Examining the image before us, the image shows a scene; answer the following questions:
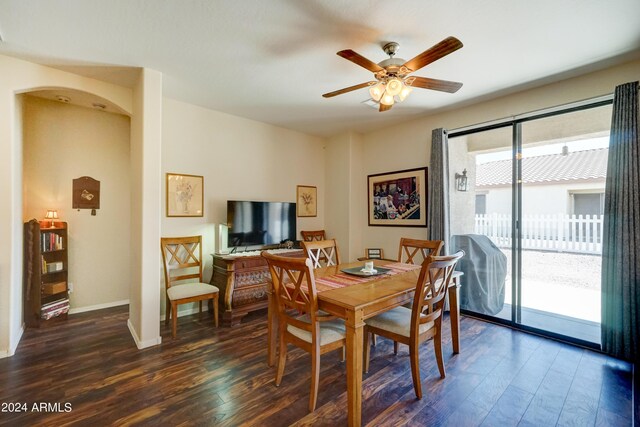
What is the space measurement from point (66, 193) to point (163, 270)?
1675 mm

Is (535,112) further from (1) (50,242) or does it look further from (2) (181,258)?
(1) (50,242)

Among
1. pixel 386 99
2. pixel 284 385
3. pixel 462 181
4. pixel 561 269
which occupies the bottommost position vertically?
pixel 284 385

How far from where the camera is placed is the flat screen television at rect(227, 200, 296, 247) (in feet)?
12.4

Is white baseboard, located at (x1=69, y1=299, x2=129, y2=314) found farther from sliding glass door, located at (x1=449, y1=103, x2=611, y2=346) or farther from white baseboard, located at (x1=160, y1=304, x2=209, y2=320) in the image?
sliding glass door, located at (x1=449, y1=103, x2=611, y2=346)

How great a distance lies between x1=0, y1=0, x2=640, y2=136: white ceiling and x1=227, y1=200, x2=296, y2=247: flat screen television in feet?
4.97

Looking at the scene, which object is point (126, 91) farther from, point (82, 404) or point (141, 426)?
point (141, 426)

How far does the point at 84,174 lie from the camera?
373 cm

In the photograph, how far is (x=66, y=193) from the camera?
11.8 ft

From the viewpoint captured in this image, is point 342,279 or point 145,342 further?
point 145,342

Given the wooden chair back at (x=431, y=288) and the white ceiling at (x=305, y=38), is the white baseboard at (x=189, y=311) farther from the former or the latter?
the wooden chair back at (x=431, y=288)

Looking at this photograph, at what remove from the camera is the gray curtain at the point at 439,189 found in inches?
147

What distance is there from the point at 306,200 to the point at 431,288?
3188mm

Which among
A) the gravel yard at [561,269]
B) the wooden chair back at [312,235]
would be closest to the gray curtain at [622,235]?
the gravel yard at [561,269]

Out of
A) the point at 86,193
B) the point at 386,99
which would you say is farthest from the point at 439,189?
the point at 86,193
